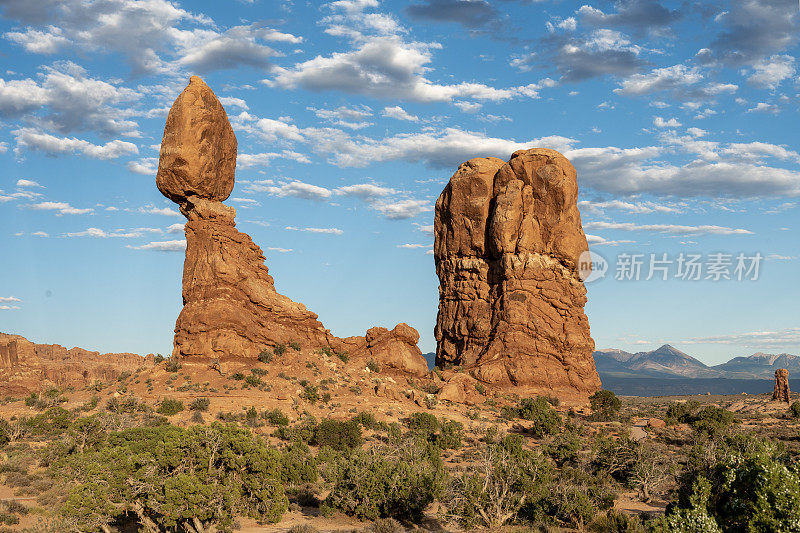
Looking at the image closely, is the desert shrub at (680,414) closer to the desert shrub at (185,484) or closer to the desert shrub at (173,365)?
the desert shrub at (173,365)

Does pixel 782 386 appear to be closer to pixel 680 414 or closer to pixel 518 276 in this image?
pixel 680 414

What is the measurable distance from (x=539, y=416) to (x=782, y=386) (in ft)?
146

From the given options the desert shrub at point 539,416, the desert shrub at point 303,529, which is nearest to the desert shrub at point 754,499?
the desert shrub at point 303,529

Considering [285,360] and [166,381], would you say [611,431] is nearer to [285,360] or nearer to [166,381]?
[285,360]

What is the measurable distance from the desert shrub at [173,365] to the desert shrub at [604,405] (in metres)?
31.0

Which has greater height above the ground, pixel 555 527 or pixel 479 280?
pixel 479 280

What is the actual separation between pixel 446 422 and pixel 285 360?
42.2 feet

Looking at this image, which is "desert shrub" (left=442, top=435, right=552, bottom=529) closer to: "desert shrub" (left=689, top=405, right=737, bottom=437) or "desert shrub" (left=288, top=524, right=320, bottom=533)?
"desert shrub" (left=288, top=524, right=320, bottom=533)

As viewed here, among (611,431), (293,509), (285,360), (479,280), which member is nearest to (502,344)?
(479,280)

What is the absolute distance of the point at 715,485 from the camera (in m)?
15.8

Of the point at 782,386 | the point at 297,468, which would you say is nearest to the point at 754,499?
the point at 297,468

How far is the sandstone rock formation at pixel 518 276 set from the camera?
5256 cm

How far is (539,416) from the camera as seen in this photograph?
1604 inches

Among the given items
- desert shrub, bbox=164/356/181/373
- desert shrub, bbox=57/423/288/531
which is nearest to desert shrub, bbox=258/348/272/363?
desert shrub, bbox=164/356/181/373
